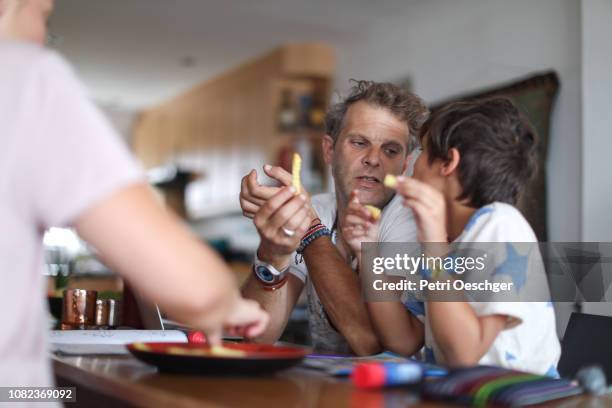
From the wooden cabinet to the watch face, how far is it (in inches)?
157

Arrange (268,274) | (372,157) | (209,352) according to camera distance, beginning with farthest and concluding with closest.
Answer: (372,157), (268,274), (209,352)

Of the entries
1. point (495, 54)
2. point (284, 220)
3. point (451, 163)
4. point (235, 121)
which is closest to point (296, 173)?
point (284, 220)

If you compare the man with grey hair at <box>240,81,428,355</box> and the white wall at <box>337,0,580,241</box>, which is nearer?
the man with grey hair at <box>240,81,428,355</box>

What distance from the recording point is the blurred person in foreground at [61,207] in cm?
78

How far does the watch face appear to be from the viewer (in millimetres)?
1927

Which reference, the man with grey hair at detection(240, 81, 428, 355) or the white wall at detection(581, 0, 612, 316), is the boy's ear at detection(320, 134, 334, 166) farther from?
the white wall at detection(581, 0, 612, 316)

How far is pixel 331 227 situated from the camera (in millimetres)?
2182

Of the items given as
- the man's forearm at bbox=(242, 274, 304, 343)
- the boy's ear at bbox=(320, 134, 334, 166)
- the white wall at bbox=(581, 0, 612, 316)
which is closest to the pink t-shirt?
the man's forearm at bbox=(242, 274, 304, 343)

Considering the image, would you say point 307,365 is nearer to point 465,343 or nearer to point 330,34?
point 465,343

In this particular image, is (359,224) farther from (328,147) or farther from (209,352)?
(328,147)

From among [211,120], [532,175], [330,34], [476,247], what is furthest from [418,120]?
[211,120]

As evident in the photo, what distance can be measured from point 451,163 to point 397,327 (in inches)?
15.6

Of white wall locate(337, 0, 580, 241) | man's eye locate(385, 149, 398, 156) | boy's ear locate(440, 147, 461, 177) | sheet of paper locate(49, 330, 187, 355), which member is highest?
white wall locate(337, 0, 580, 241)

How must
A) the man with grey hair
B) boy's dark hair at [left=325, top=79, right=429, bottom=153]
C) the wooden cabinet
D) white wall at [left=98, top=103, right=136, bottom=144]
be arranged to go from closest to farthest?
the man with grey hair → boy's dark hair at [left=325, top=79, right=429, bottom=153] → the wooden cabinet → white wall at [left=98, top=103, right=136, bottom=144]
